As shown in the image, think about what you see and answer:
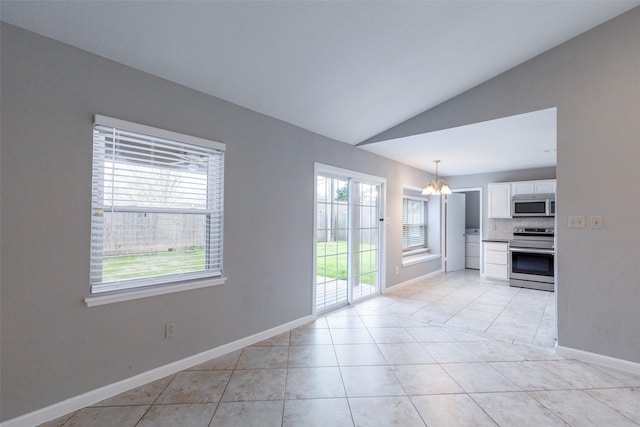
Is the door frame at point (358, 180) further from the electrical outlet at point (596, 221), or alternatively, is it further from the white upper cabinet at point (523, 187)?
the white upper cabinet at point (523, 187)

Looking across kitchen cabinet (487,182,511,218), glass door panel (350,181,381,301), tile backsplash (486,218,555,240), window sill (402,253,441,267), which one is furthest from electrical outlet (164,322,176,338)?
tile backsplash (486,218,555,240)

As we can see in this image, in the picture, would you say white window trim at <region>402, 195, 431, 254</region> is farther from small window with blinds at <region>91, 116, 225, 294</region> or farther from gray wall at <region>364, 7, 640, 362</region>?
small window with blinds at <region>91, 116, 225, 294</region>

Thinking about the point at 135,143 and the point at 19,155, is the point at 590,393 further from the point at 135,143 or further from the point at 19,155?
the point at 19,155

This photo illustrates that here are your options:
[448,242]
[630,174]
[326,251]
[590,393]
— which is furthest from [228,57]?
[448,242]

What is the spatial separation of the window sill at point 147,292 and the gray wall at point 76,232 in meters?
0.05

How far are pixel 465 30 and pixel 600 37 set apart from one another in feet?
4.54

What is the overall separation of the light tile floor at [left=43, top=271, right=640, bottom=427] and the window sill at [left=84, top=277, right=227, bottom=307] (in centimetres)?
70

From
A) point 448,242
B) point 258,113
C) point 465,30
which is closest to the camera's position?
point 465,30

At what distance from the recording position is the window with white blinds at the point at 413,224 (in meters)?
6.32

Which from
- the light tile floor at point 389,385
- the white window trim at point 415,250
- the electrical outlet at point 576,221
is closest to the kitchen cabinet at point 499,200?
the white window trim at point 415,250

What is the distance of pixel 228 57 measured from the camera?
2355 millimetres

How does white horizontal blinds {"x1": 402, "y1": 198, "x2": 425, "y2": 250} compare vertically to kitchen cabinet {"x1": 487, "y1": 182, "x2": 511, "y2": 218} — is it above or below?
below

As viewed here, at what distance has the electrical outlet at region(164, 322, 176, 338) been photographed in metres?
2.46

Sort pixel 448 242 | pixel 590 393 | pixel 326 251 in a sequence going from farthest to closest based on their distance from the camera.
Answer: pixel 448 242 → pixel 326 251 → pixel 590 393
